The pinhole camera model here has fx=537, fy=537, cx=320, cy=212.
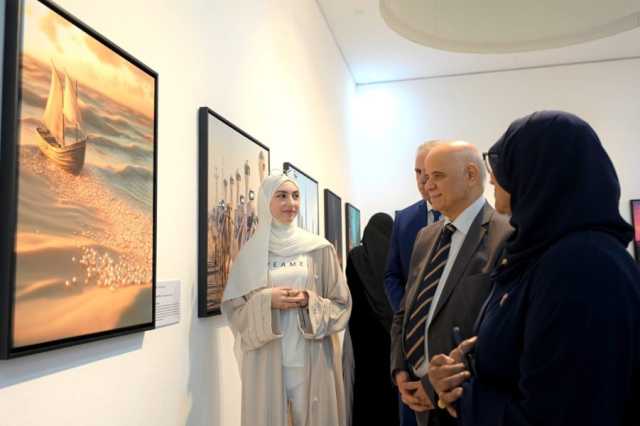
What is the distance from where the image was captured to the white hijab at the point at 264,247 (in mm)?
2471

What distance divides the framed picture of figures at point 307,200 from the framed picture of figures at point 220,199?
0.83 metres

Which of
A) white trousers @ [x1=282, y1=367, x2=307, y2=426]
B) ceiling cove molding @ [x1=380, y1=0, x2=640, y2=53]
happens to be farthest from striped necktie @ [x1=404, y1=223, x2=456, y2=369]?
ceiling cove molding @ [x1=380, y1=0, x2=640, y2=53]

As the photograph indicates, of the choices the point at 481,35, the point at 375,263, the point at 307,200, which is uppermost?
the point at 481,35

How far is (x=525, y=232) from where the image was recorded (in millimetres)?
1195

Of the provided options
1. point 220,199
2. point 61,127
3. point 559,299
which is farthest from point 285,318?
point 559,299

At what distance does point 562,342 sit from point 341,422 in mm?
1849

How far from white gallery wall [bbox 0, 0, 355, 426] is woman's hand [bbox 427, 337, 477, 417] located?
1056 mm

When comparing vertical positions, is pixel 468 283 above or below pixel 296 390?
above

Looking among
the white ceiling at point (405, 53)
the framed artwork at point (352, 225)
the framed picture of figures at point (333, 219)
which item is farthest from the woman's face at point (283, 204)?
the framed artwork at point (352, 225)

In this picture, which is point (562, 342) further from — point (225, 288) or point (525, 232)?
point (225, 288)

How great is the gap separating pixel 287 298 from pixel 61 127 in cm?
122

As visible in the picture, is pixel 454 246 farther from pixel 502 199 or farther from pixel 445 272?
pixel 502 199

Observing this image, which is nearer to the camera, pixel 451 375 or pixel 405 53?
pixel 451 375

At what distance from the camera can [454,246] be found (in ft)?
6.34
